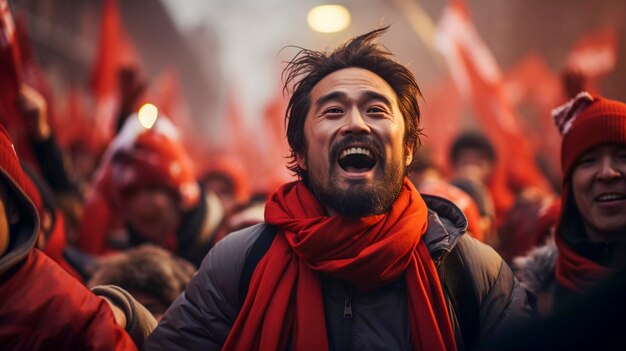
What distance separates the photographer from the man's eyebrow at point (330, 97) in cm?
271

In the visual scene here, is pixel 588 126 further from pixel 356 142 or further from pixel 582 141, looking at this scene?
pixel 356 142

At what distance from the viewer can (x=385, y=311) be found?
2.46 m

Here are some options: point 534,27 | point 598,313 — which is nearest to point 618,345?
point 598,313

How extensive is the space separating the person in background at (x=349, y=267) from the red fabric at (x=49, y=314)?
0.83 ft

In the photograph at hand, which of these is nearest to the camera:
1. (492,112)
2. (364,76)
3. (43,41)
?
(364,76)

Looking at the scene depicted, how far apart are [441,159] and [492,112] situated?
202 centimetres

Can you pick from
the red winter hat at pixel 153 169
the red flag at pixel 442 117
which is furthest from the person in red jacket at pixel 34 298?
the red flag at pixel 442 117

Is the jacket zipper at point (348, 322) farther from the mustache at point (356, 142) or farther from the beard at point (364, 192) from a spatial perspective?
the mustache at point (356, 142)

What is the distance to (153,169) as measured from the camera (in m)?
4.79

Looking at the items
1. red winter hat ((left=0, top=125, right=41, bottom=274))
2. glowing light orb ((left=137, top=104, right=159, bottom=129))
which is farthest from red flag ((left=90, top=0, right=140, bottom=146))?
red winter hat ((left=0, top=125, right=41, bottom=274))

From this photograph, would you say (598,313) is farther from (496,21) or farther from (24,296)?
(496,21)

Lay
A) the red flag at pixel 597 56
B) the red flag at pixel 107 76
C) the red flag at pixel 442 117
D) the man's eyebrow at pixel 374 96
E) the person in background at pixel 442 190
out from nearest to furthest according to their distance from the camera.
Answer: the man's eyebrow at pixel 374 96, the person in background at pixel 442 190, the red flag at pixel 107 76, the red flag at pixel 442 117, the red flag at pixel 597 56

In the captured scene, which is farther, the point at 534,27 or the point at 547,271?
the point at 534,27

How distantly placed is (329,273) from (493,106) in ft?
22.1
